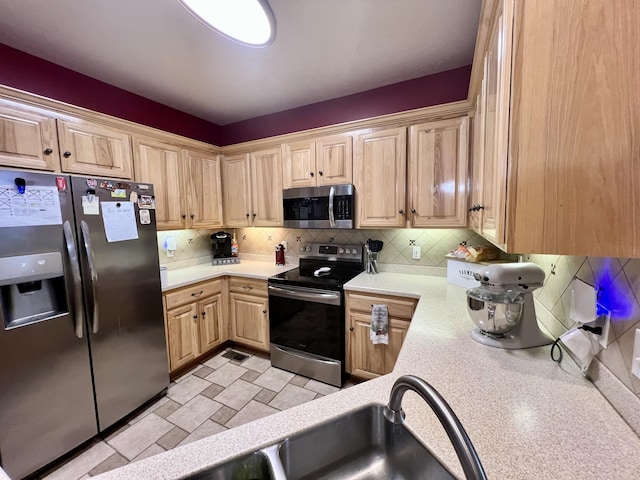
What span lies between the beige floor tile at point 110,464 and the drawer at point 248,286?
1.38 m

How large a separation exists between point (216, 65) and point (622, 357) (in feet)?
8.71

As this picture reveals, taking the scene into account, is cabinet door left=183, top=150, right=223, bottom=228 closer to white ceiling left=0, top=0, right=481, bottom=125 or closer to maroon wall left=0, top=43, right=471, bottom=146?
maroon wall left=0, top=43, right=471, bottom=146

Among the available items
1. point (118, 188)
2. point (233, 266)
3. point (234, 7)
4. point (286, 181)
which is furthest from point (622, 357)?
point (233, 266)

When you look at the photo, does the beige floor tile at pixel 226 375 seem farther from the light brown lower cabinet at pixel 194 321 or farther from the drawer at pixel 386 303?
the drawer at pixel 386 303

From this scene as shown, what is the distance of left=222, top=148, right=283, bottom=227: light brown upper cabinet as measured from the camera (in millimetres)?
2607

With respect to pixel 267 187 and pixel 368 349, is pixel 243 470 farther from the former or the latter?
pixel 267 187

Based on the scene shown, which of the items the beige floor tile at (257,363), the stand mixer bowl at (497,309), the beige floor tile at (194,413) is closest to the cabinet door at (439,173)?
the stand mixer bowl at (497,309)

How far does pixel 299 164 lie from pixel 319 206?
0.48 metres

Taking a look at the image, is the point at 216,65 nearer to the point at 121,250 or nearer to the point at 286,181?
the point at 286,181

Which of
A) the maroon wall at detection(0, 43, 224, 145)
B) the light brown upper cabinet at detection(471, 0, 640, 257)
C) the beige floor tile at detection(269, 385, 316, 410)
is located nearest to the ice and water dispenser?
the maroon wall at detection(0, 43, 224, 145)

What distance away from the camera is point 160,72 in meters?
2.03

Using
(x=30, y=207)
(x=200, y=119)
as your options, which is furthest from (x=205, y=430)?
(x=200, y=119)

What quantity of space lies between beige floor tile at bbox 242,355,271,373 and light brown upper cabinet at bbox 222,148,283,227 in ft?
4.54

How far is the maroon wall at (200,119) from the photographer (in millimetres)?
1783
